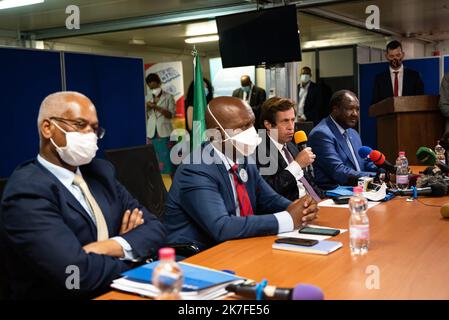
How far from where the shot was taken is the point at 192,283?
1.51m

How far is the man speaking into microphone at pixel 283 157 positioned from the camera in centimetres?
317

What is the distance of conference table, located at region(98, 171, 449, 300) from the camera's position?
5.07 feet

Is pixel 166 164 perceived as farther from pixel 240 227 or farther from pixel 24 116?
pixel 240 227

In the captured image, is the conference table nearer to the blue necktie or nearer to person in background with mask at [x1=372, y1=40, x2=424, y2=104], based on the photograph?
the blue necktie

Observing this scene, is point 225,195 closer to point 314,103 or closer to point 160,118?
point 160,118

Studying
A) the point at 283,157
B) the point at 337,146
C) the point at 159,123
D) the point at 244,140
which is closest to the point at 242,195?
the point at 244,140

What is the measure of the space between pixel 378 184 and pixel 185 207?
→ 58.5 inches

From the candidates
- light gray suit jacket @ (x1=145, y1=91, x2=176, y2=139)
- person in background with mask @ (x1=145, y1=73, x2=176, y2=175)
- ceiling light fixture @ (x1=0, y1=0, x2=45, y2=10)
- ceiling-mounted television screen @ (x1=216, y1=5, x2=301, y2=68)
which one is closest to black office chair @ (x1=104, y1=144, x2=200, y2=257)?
ceiling-mounted television screen @ (x1=216, y1=5, x2=301, y2=68)

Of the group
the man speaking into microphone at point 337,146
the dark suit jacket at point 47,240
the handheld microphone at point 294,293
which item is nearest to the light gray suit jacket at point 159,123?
the man speaking into microphone at point 337,146

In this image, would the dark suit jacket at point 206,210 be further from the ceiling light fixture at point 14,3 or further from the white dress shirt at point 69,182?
the ceiling light fixture at point 14,3

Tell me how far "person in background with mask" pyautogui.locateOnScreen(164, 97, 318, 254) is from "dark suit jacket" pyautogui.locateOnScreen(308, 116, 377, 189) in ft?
4.34

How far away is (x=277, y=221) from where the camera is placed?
7.41 ft

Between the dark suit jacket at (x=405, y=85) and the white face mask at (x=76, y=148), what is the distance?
5.35m
